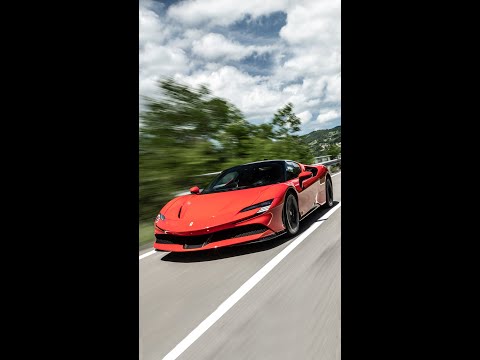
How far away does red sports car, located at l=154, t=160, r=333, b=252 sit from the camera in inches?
140

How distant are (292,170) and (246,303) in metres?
2.78

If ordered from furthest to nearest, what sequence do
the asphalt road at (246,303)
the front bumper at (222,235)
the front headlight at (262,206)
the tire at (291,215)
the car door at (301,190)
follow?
the car door at (301,190)
the tire at (291,215)
the front headlight at (262,206)
the front bumper at (222,235)
the asphalt road at (246,303)

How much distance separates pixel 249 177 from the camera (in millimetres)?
4570

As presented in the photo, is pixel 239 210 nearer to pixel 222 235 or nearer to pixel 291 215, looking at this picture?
pixel 222 235

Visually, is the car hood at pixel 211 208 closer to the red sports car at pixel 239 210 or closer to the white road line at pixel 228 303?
the red sports car at pixel 239 210

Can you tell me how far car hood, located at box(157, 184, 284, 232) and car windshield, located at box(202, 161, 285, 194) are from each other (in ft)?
0.65

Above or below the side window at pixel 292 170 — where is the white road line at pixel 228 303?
below

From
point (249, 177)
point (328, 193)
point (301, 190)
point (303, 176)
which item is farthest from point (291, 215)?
point (328, 193)

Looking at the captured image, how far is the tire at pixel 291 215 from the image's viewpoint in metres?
4.07

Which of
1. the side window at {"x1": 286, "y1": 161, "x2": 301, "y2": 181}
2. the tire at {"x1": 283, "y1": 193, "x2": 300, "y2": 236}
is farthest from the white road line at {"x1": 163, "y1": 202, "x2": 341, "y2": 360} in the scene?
the side window at {"x1": 286, "y1": 161, "x2": 301, "y2": 181}

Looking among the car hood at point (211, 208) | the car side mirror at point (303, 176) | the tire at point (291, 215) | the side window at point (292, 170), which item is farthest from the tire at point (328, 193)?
the car hood at point (211, 208)
